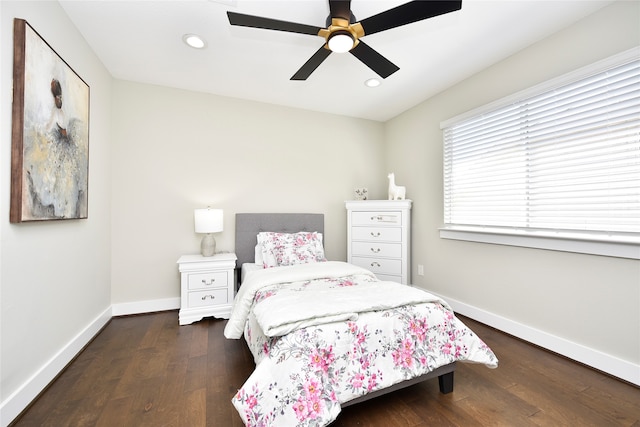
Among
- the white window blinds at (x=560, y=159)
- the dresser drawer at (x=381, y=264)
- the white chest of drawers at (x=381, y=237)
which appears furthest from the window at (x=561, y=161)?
the dresser drawer at (x=381, y=264)

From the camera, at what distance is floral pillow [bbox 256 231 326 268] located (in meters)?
2.86

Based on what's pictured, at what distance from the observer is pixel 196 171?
10.3ft

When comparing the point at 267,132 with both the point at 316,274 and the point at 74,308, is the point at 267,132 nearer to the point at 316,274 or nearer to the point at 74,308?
the point at 316,274

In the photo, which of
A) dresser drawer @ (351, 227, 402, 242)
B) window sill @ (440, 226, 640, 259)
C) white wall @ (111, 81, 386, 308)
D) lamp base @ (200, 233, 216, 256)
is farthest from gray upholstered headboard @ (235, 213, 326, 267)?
window sill @ (440, 226, 640, 259)

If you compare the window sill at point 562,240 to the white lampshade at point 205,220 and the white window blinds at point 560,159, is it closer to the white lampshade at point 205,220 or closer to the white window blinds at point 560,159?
the white window blinds at point 560,159

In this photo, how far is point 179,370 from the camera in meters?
1.87

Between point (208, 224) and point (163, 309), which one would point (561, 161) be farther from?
point (163, 309)

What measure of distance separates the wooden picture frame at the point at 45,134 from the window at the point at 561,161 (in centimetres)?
340

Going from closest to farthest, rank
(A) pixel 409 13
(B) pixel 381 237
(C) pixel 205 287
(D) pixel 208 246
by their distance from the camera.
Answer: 1. (A) pixel 409 13
2. (C) pixel 205 287
3. (D) pixel 208 246
4. (B) pixel 381 237

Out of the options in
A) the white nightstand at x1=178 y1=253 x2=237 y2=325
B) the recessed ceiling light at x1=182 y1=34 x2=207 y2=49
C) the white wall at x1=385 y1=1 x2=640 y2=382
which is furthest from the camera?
the white nightstand at x1=178 y1=253 x2=237 y2=325

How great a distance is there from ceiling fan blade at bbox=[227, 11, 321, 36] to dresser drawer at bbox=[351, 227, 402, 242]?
2.32 m

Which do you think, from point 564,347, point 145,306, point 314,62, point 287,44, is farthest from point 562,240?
point 145,306

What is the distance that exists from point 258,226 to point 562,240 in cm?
290

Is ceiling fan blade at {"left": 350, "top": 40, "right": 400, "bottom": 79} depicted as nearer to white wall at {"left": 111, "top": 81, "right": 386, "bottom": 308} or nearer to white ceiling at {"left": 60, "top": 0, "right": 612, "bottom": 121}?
white ceiling at {"left": 60, "top": 0, "right": 612, "bottom": 121}
